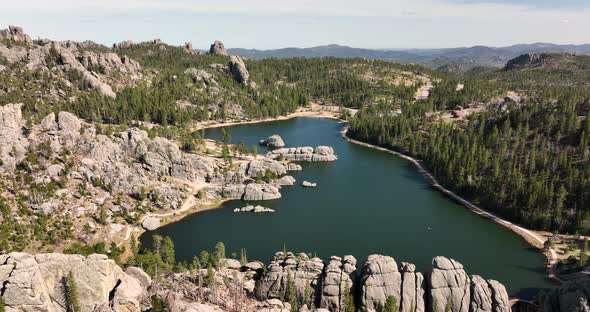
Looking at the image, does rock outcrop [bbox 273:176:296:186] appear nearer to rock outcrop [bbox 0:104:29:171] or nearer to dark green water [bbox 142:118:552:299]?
dark green water [bbox 142:118:552:299]

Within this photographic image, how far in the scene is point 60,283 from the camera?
55.2 meters

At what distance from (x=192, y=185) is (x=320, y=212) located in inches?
1680

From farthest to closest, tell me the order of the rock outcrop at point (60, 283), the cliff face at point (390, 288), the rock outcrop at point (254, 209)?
the rock outcrop at point (254, 209)
the cliff face at point (390, 288)
the rock outcrop at point (60, 283)

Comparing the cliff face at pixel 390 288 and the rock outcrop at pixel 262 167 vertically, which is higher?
the rock outcrop at pixel 262 167

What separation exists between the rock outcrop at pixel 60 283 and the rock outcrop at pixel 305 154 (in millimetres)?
105609

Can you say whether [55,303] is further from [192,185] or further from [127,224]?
[192,185]

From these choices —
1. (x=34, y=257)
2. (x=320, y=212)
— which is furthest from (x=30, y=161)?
(x=320, y=212)

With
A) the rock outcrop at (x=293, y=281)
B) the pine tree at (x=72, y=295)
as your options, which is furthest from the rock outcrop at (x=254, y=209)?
the pine tree at (x=72, y=295)

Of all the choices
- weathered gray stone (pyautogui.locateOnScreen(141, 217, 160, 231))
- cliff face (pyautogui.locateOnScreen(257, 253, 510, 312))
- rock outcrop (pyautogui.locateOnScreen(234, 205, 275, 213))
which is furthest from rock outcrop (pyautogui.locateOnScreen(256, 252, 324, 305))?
weathered gray stone (pyautogui.locateOnScreen(141, 217, 160, 231))

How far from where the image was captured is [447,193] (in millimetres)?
127125

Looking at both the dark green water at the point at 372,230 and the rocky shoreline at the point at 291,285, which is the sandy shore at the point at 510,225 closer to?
the dark green water at the point at 372,230

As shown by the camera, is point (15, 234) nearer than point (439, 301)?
No

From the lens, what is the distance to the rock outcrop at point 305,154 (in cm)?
16312

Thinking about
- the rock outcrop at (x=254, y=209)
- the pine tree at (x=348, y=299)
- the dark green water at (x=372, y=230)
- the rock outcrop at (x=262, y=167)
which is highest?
the rock outcrop at (x=262, y=167)
